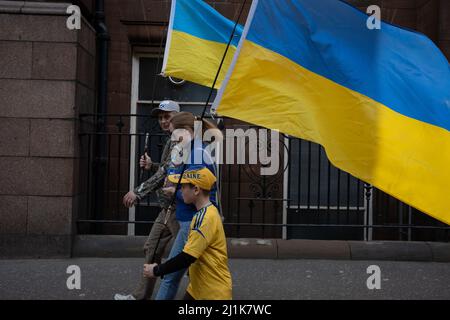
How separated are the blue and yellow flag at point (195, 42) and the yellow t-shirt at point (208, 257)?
2.35m

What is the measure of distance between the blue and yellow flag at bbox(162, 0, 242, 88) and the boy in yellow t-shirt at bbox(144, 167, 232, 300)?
2138 mm

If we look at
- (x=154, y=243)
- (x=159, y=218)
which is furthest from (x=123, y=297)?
(x=159, y=218)

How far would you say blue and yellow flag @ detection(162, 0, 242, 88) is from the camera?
19.5 ft

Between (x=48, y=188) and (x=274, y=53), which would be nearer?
(x=274, y=53)

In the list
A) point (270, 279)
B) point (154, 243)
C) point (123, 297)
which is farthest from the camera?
point (270, 279)

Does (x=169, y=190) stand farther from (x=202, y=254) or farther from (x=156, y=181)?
(x=202, y=254)

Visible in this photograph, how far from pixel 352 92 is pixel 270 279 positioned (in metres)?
3.33

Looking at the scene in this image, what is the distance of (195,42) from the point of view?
240 inches

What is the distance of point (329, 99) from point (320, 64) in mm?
254

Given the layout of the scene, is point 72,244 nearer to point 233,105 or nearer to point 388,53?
point 233,105

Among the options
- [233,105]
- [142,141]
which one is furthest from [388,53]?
[142,141]

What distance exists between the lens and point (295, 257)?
7727mm

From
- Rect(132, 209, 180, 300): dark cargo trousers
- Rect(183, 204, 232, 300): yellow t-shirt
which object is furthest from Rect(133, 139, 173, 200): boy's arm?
Rect(183, 204, 232, 300): yellow t-shirt
